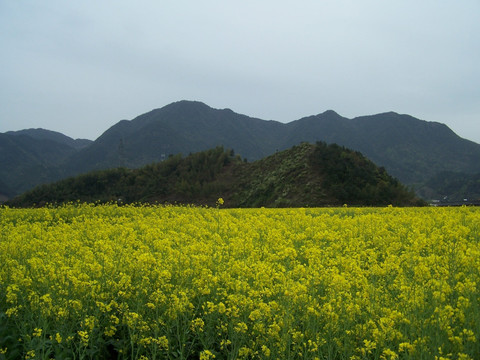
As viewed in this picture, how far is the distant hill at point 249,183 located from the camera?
1405 inches

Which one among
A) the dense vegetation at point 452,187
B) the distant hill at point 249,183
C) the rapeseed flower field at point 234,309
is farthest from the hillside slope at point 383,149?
the rapeseed flower field at point 234,309

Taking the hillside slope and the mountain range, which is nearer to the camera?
the mountain range

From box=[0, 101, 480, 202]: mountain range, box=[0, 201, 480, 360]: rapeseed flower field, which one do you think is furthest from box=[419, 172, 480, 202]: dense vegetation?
box=[0, 201, 480, 360]: rapeseed flower field

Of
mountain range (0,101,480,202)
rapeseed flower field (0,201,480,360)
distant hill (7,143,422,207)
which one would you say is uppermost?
mountain range (0,101,480,202)

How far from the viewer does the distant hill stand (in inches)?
1405

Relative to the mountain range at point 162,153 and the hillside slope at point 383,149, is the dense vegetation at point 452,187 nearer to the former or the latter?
Answer: the mountain range at point 162,153

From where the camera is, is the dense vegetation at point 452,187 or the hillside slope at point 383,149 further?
the hillside slope at point 383,149

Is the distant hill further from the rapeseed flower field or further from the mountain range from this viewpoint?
the mountain range

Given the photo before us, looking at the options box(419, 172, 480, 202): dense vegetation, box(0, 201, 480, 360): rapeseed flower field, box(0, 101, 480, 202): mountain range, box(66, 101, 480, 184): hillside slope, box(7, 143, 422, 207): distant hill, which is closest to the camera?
box(0, 201, 480, 360): rapeseed flower field

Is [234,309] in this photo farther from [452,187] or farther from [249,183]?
[452,187]

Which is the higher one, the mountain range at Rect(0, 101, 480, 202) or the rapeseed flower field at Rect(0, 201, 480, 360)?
the mountain range at Rect(0, 101, 480, 202)

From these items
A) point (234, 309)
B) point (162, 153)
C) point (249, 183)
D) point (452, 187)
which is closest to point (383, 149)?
point (452, 187)

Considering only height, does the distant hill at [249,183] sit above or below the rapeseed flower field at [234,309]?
above

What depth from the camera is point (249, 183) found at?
47.2 m
